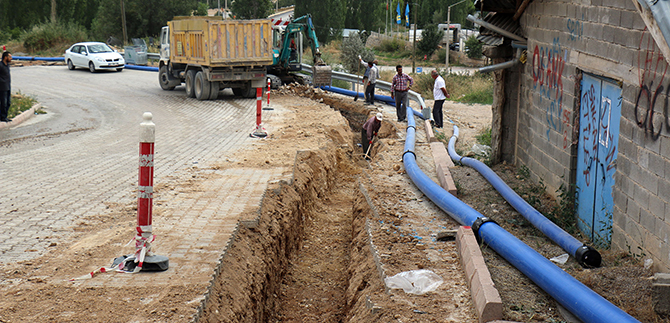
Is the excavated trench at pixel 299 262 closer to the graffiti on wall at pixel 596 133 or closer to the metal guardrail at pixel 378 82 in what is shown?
the graffiti on wall at pixel 596 133

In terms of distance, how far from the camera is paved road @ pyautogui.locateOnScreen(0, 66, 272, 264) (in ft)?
23.9

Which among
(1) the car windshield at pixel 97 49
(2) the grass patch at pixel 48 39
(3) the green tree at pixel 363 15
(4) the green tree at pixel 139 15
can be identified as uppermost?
(3) the green tree at pixel 363 15

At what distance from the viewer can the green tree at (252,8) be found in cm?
4975

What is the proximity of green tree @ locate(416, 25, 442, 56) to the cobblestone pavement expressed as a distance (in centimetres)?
3392

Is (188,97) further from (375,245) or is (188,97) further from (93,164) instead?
(375,245)

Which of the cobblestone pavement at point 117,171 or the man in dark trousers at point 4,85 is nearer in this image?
the cobblestone pavement at point 117,171

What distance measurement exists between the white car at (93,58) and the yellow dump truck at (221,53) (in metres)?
9.65

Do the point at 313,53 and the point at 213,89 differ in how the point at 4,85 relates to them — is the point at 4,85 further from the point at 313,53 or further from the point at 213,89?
the point at 313,53

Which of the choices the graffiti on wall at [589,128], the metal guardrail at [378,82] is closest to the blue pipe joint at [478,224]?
the graffiti on wall at [589,128]

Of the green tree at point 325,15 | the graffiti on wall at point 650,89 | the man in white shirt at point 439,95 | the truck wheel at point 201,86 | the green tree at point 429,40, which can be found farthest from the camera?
the green tree at point 325,15

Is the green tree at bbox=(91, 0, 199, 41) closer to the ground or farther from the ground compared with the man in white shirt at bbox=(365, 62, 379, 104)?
farther from the ground

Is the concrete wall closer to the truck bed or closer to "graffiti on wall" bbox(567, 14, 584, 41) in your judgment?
"graffiti on wall" bbox(567, 14, 584, 41)

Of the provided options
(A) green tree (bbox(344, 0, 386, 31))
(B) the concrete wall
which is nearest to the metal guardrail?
(B) the concrete wall

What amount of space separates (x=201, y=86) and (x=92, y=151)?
30.7 ft
